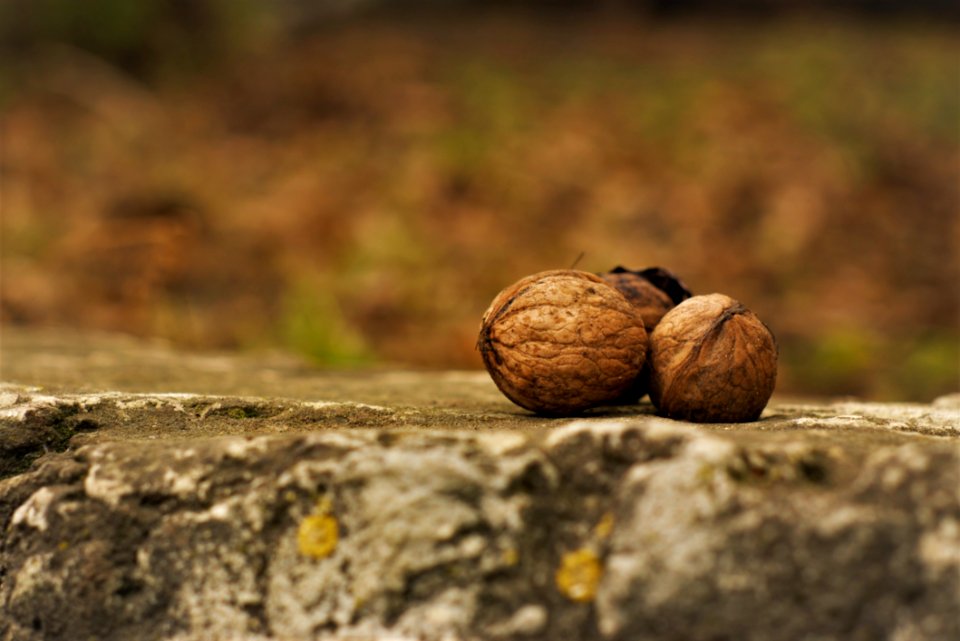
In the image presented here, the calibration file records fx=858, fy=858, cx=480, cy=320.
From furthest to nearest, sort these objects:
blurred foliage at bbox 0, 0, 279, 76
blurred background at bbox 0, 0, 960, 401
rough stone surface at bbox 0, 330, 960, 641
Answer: blurred foliage at bbox 0, 0, 279, 76 < blurred background at bbox 0, 0, 960, 401 < rough stone surface at bbox 0, 330, 960, 641

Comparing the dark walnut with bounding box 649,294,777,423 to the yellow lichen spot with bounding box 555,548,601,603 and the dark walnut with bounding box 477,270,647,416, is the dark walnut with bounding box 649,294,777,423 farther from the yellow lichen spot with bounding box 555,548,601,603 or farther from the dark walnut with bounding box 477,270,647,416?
the yellow lichen spot with bounding box 555,548,601,603

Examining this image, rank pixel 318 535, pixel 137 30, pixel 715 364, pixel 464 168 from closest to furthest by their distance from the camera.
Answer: pixel 318 535
pixel 715 364
pixel 464 168
pixel 137 30

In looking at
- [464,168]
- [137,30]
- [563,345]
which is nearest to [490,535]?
[563,345]

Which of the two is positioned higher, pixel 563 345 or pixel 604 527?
pixel 563 345

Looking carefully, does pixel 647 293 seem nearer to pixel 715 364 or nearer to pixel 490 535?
pixel 715 364

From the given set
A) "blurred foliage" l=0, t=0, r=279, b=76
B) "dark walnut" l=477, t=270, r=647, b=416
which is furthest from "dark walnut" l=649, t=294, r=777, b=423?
"blurred foliage" l=0, t=0, r=279, b=76

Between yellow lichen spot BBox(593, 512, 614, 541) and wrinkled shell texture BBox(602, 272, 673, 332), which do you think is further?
wrinkled shell texture BBox(602, 272, 673, 332)

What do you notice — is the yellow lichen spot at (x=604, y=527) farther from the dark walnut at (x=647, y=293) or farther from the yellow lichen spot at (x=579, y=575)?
the dark walnut at (x=647, y=293)
